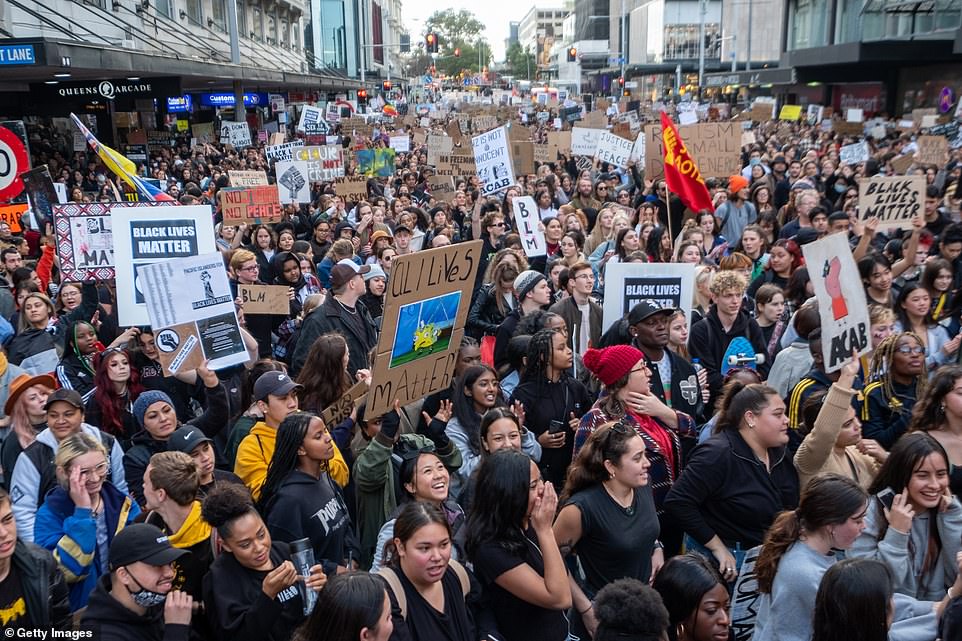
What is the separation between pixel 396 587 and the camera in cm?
373

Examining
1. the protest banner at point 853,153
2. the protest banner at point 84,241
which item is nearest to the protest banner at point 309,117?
the protest banner at point 853,153

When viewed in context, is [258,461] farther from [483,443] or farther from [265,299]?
[265,299]

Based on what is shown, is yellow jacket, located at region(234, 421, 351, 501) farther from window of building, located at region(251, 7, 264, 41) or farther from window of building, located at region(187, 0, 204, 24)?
window of building, located at region(251, 7, 264, 41)

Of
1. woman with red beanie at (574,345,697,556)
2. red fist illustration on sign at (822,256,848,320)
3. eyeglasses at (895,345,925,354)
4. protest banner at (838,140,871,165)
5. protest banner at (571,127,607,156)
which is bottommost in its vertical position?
woman with red beanie at (574,345,697,556)

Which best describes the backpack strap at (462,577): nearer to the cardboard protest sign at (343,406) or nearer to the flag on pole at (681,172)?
the cardboard protest sign at (343,406)

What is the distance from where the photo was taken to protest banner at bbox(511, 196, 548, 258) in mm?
11141

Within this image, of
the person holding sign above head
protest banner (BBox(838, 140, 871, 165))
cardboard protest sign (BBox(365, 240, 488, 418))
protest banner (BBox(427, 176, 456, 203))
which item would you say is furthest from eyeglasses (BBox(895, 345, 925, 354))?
protest banner (BBox(838, 140, 871, 165))

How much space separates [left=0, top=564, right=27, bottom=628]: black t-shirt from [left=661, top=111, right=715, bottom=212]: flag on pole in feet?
29.3

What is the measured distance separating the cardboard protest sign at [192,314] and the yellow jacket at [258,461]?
1.32 m

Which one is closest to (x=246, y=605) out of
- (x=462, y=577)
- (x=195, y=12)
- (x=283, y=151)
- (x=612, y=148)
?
(x=462, y=577)

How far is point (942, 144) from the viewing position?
15.9 m

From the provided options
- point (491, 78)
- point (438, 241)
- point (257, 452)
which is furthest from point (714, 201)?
point (491, 78)

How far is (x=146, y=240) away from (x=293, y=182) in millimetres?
7970

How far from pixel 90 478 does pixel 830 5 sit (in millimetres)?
41431
